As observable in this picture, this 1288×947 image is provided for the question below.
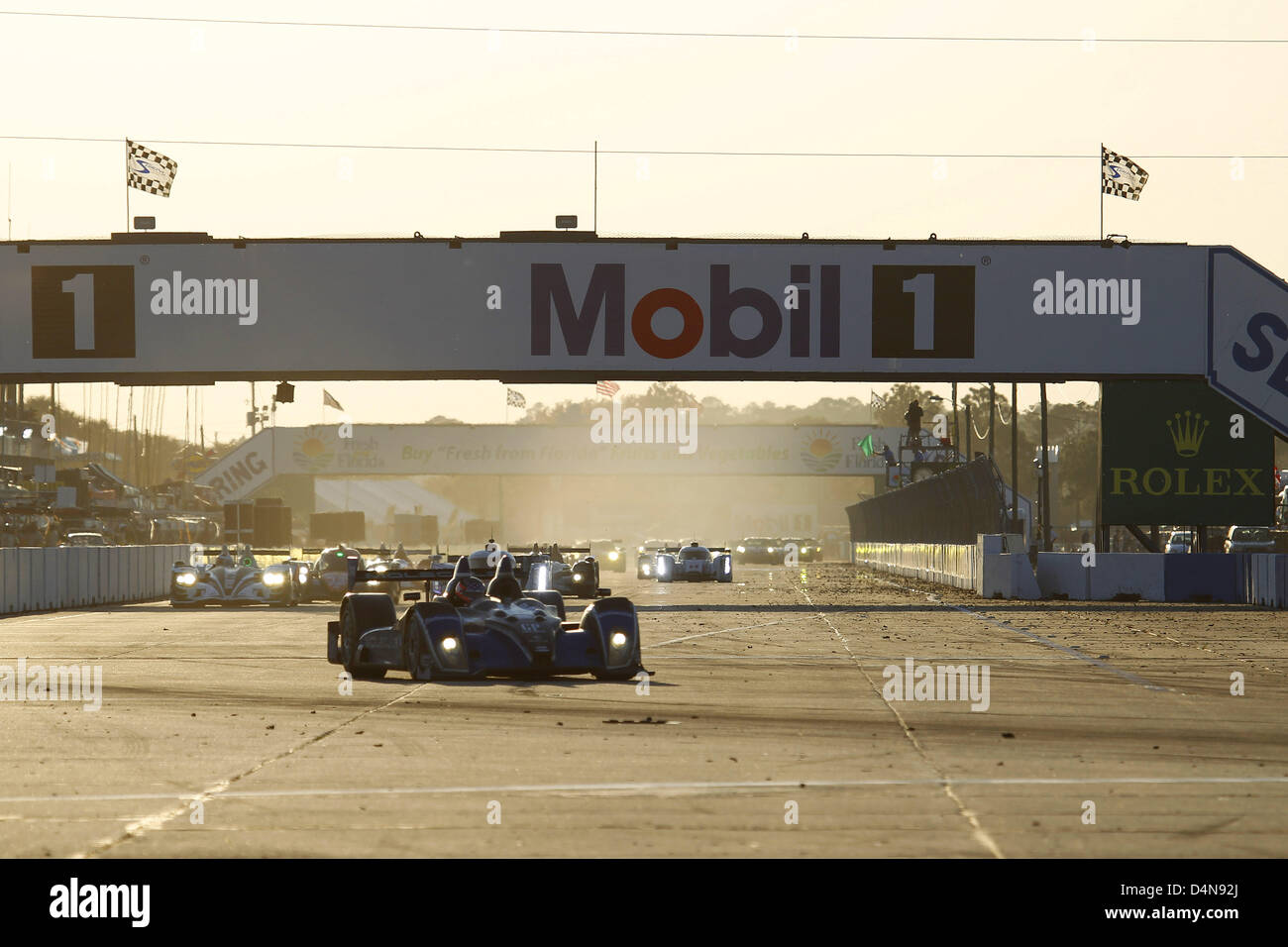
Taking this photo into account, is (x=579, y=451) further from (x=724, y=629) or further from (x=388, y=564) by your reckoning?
(x=724, y=629)

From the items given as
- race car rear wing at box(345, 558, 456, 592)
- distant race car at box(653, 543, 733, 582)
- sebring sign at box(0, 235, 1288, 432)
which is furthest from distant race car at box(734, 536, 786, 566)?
race car rear wing at box(345, 558, 456, 592)

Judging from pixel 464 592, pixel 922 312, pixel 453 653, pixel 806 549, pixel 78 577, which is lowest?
pixel 806 549

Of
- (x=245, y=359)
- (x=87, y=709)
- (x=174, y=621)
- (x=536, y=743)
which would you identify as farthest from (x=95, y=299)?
(x=536, y=743)

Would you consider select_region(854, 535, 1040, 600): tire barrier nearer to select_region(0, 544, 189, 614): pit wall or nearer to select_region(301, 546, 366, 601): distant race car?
select_region(301, 546, 366, 601): distant race car

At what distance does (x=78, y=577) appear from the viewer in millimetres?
40000

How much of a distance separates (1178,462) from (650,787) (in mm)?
39413

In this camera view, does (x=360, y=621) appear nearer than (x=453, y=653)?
No

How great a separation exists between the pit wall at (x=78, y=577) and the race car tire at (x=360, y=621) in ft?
63.8

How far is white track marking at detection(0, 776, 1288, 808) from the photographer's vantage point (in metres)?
9.94

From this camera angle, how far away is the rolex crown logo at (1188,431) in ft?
153

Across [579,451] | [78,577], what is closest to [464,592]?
[78,577]

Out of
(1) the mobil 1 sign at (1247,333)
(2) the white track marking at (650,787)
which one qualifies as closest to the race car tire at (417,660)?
(2) the white track marking at (650,787)

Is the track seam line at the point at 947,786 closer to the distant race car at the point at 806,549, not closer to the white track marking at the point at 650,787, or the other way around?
the white track marking at the point at 650,787

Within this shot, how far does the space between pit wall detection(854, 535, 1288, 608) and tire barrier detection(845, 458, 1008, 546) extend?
2.85 ft
